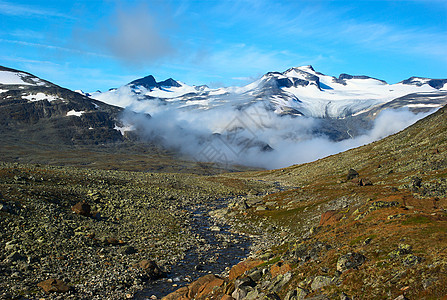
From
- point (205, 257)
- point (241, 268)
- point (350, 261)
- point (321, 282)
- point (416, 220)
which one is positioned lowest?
point (205, 257)

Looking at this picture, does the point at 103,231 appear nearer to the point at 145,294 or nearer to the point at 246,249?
the point at 145,294

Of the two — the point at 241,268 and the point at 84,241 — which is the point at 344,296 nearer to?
the point at 241,268

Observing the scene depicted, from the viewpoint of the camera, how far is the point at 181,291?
24.7 metres

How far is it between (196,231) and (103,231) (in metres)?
14.0

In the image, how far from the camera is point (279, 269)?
22.7 meters

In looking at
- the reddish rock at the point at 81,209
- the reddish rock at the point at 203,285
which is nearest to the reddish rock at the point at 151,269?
the reddish rock at the point at 203,285

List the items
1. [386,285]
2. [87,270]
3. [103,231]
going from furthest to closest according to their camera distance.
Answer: [103,231] < [87,270] < [386,285]

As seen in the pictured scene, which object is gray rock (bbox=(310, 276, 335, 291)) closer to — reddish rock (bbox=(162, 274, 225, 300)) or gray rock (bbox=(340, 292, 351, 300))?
gray rock (bbox=(340, 292, 351, 300))

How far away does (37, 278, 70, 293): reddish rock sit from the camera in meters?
24.0

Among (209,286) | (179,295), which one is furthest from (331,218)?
(179,295)

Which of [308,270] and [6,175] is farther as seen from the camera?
[6,175]

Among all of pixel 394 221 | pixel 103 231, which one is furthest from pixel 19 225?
pixel 394 221

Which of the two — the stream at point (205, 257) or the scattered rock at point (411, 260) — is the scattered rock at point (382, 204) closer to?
the scattered rock at point (411, 260)

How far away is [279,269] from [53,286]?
1740cm
